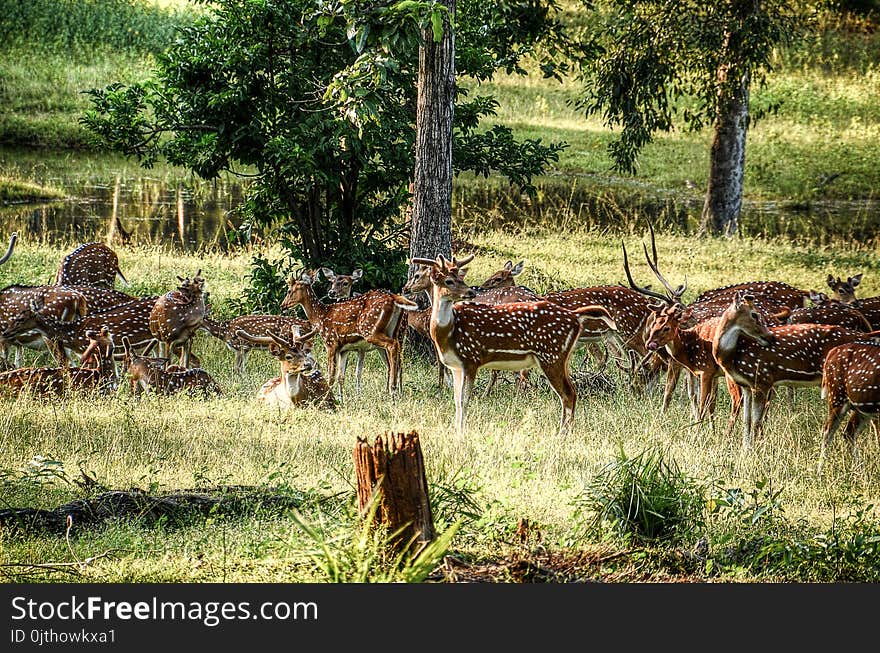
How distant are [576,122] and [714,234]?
12.2 m

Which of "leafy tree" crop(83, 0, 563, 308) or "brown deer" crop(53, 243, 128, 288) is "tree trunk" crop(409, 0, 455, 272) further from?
"brown deer" crop(53, 243, 128, 288)

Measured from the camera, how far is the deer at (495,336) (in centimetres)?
970

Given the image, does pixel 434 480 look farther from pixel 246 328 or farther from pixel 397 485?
pixel 246 328

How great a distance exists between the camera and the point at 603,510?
289 inches

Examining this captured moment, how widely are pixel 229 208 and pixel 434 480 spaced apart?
18425mm

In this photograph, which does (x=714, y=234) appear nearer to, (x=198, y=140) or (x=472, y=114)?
(x=472, y=114)

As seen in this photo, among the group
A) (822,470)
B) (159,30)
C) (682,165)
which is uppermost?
(159,30)

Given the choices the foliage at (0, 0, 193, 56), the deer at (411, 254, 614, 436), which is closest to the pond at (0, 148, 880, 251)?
the foliage at (0, 0, 193, 56)

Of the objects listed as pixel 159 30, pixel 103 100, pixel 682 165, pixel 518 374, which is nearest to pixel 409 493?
pixel 518 374

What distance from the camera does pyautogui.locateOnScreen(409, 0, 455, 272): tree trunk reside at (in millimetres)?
11797

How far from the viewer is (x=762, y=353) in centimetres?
938

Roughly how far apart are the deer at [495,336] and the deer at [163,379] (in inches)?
79.2

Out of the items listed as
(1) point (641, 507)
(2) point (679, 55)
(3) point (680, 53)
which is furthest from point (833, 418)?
(2) point (679, 55)

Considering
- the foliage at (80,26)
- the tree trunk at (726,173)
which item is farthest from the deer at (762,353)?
the foliage at (80,26)
